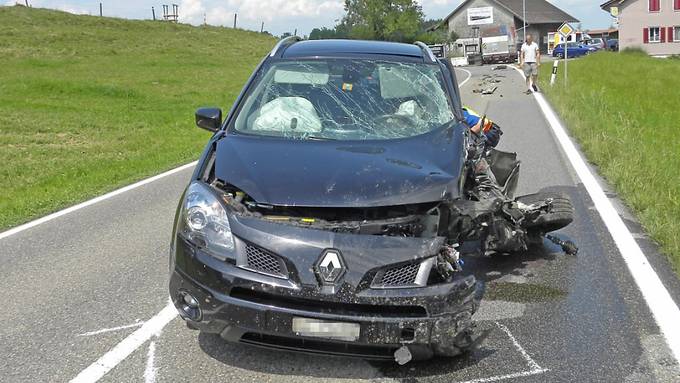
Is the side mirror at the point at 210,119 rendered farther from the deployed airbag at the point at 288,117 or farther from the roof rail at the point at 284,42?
the roof rail at the point at 284,42

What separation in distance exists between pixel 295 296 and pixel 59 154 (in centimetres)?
1115

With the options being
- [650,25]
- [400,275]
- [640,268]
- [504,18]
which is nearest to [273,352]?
[400,275]

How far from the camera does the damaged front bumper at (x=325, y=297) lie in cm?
334

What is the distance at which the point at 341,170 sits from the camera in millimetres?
3943

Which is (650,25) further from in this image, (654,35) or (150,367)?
(150,367)

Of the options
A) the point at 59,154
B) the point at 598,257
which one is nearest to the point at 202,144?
the point at 59,154

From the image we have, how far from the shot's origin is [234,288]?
3438 millimetres

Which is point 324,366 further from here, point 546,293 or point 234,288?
point 546,293

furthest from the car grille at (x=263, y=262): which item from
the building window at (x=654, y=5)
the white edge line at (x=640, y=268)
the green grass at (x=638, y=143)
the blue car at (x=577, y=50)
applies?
the building window at (x=654, y=5)

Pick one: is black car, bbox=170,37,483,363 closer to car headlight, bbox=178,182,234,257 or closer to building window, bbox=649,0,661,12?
car headlight, bbox=178,182,234,257

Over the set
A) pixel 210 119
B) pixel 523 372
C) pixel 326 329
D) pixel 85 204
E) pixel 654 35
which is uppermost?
pixel 654 35

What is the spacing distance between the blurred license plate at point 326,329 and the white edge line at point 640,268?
72.6 inches

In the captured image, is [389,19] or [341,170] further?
[389,19]

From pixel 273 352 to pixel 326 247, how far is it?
0.88 m
